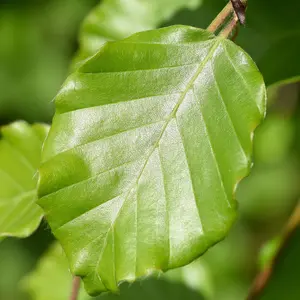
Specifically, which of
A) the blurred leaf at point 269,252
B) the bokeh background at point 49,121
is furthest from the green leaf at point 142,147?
the bokeh background at point 49,121

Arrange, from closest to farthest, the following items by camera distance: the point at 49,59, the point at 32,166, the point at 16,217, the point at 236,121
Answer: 1. the point at 236,121
2. the point at 16,217
3. the point at 32,166
4. the point at 49,59

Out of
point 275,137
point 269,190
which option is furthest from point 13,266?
point 275,137

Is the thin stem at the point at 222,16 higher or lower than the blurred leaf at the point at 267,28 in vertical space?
higher

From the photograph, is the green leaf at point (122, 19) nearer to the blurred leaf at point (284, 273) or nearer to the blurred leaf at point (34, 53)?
the blurred leaf at point (284, 273)

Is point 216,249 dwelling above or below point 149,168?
below

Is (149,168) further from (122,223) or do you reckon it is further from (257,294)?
(257,294)

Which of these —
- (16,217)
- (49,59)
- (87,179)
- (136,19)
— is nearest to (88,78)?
(87,179)
